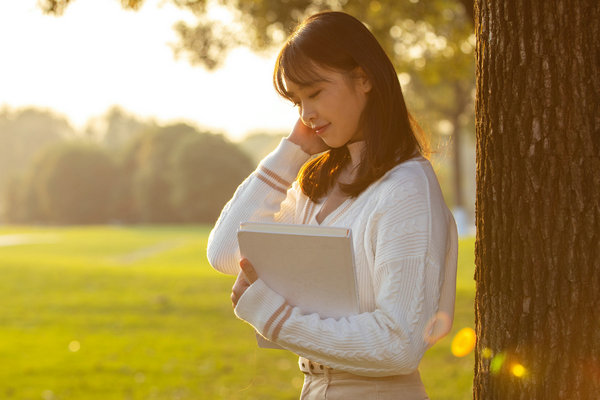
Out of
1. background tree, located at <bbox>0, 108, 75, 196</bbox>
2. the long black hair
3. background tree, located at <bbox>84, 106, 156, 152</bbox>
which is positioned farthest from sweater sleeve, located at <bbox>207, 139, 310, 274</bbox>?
background tree, located at <bbox>0, 108, 75, 196</bbox>

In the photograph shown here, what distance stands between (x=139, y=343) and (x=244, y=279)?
788 cm

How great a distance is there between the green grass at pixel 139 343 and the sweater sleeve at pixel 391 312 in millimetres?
3823

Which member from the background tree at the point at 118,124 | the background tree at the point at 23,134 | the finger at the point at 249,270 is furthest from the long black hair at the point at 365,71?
the background tree at the point at 23,134

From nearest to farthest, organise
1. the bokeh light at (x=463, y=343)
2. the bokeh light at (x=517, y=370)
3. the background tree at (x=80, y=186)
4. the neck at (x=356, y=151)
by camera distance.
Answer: the bokeh light at (x=517, y=370)
the neck at (x=356, y=151)
the bokeh light at (x=463, y=343)
the background tree at (x=80, y=186)

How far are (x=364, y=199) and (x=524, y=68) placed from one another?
0.59 meters

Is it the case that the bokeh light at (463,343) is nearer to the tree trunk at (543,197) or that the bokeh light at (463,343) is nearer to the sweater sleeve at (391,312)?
the tree trunk at (543,197)

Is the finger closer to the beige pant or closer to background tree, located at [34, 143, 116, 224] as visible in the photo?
the beige pant

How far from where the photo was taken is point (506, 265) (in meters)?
2.09

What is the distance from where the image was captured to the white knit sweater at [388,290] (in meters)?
1.92

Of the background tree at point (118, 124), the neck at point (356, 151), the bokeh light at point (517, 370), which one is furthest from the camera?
the background tree at point (118, 124)

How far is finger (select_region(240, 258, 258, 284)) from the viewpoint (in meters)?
2.11

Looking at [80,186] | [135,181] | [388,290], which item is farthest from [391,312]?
[80,186]

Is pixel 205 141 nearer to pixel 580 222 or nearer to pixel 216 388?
pixel 216 388

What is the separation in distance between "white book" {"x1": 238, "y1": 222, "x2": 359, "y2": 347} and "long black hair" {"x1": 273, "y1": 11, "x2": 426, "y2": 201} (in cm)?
30
